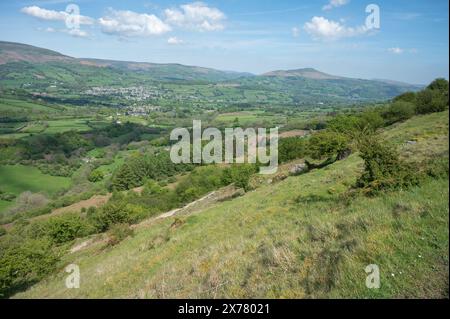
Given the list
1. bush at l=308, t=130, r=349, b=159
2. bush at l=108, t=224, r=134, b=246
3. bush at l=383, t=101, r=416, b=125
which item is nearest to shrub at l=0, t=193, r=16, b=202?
bush at l=108, t=224, r=134, b=246

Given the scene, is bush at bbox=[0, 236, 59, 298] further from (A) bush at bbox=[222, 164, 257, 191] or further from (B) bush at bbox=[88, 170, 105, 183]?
(B) bush at bbox=[88, 170, 105, 183]

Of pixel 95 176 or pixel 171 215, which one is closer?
pixel 171 215

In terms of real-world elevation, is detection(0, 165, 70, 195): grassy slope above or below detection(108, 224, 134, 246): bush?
below

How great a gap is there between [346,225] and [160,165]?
83.1m

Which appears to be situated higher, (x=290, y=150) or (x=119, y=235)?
(x=290, y=150)

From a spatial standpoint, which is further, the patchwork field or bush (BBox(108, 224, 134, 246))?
the patchwork field

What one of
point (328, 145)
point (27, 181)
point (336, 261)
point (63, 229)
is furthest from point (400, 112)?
point (27, 181)

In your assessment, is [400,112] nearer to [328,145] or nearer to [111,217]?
[328,145]

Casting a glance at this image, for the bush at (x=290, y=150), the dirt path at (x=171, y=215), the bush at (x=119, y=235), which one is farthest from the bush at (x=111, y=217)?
the bush at (x=290, y=150)

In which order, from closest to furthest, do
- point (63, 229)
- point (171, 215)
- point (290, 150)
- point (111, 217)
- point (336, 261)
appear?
1. point (336, 261)
2. point (63, 229)
3. point (171, 215)
4. point (111, 217)
5. point (290, 150)

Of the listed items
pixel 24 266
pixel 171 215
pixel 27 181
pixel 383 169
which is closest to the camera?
pixel 383 169

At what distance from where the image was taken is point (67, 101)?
189 m

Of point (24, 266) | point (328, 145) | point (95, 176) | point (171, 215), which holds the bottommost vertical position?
point (95, 176)

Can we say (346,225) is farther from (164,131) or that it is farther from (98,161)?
(164,131)
